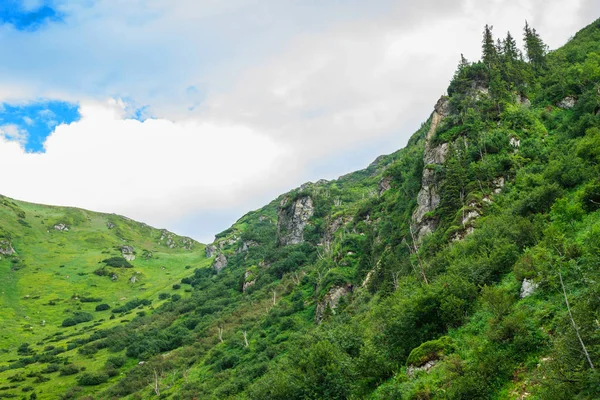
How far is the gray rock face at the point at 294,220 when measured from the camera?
17388 centimetres

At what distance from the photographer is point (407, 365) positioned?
28062mm

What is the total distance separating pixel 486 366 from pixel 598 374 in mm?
7777

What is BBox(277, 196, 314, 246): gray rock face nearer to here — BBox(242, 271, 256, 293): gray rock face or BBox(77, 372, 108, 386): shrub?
BBox(242, 271, 256, 293): gray rock face

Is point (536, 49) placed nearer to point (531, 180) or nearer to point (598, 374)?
point (531, 180)

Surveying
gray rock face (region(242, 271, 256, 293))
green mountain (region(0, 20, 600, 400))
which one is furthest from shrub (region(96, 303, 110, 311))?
gray rock face (region(242, 271, 256, 293))

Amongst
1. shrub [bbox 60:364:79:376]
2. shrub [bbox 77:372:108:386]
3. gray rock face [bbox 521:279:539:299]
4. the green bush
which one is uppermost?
gray rock face [bbox 521:279:539:299]

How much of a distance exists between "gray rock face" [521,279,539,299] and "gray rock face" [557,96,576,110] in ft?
224

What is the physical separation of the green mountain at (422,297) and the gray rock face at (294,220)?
101 centimetres

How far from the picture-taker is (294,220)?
178m

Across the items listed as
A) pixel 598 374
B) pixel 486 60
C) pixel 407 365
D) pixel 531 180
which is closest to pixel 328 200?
pixel 486 60

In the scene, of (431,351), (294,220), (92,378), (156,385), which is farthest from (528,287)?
(294,220)

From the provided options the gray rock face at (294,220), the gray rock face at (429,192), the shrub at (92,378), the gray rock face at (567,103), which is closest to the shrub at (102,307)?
the shrub at (92,378)

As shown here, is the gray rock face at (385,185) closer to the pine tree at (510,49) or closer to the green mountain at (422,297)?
the green mountain at (422,297)

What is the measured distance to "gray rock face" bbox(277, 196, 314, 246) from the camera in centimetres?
17388
